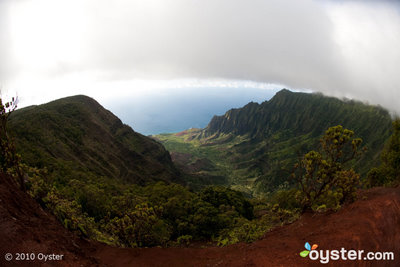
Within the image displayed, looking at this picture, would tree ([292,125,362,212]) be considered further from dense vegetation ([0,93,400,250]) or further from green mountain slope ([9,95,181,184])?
green mountain slope ([9,95,181,184])

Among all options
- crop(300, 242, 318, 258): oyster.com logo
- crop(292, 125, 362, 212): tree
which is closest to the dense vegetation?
crop(292, 125, 362, 212): tree

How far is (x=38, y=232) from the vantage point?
1148 cm

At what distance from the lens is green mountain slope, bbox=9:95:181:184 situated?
153 feet

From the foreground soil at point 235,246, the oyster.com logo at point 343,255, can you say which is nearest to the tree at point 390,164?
the foreground soil at point 235,246

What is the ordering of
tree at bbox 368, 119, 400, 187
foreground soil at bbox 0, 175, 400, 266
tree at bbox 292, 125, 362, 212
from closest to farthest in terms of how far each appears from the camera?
foreground soil at bbox 0, 175, 400, 266 < tree at bbox 292, 125, 362, 212 < tree at bbox 368, 119, 400, 187

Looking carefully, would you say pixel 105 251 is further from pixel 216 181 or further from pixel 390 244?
pixel 216 181

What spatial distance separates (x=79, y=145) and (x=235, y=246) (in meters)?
69.0

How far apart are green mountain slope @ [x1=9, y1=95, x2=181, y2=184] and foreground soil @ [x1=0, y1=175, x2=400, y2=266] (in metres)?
30.3

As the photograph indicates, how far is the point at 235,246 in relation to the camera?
1582 centimetres

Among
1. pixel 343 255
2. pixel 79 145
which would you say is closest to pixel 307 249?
pixel 343 255

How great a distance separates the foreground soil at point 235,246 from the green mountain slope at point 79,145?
30347 millimetres

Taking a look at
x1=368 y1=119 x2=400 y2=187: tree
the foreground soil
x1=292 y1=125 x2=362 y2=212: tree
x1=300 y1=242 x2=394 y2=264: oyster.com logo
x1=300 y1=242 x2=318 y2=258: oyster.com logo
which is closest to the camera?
x1=300 y1=242 x2=394 y2=264: oyster.com logo

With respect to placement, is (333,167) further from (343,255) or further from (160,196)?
(160,196)

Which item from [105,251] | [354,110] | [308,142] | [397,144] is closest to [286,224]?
[105,251]
